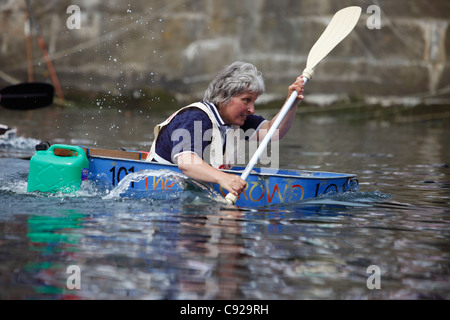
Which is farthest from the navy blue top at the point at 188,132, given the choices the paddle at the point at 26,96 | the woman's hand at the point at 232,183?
the paddle at the point at 26,96

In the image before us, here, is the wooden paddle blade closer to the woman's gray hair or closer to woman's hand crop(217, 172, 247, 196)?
the woman's gray hair

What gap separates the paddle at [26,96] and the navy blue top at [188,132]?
2.62 m

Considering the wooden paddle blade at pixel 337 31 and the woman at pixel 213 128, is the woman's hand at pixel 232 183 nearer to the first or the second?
the woman at pixel 213 128

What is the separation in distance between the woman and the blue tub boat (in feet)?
0.51

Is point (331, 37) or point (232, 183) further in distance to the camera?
point (331, 37)

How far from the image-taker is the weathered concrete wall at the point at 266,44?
16.2 m

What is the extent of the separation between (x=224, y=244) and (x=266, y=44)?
42.0 feet

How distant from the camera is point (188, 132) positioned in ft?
16.8

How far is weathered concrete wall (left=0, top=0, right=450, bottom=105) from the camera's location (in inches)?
637

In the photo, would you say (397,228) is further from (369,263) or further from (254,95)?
(254,95)
